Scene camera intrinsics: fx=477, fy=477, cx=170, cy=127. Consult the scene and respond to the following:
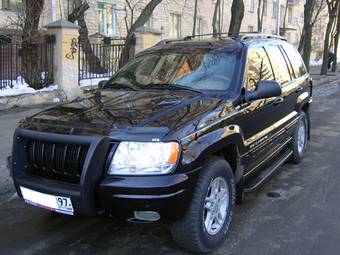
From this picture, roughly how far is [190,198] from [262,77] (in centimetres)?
209

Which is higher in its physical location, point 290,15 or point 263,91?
point 290,15

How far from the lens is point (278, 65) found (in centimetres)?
A: 575

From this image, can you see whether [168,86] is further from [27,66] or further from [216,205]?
[27,66]

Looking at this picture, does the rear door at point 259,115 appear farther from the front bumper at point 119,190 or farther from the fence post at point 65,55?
the fence post at point 65,55

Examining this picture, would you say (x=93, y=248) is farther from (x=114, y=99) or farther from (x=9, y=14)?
(x=9, y=14)

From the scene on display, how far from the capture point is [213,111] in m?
3.93

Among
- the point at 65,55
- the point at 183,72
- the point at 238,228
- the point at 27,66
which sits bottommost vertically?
the point at 238,228

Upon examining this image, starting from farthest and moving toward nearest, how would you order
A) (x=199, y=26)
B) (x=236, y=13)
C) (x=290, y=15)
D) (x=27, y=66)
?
(x=290, y=15)
(x=199, y=26)
(x=236, y=13)
(x=27, y=66)

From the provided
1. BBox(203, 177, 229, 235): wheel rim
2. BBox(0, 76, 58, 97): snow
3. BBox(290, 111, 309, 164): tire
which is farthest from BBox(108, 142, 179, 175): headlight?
BBox(0, 76, 58, 97): snow

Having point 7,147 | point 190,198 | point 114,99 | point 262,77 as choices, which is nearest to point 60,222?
point 114,99

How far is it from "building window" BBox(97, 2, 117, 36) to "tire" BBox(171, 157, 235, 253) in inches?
719

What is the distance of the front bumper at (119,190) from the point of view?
10.8 ft

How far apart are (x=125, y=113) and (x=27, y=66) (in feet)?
28.1

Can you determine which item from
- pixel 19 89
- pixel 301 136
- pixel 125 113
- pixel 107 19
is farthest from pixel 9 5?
pixel 125 113
